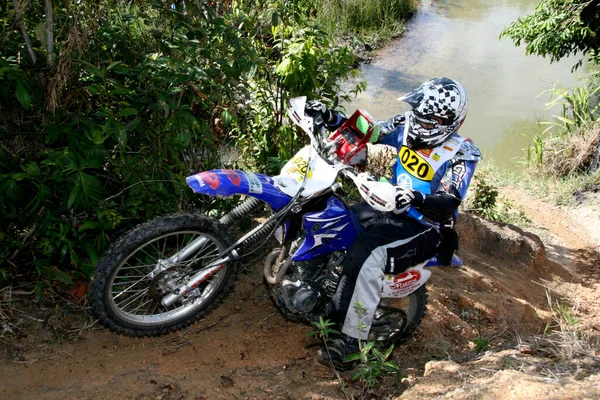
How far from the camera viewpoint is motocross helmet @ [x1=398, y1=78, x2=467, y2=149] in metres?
3.56

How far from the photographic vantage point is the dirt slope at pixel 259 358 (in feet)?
9.90

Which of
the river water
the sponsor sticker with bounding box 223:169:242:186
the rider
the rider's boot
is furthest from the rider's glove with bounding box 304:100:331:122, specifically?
the river water

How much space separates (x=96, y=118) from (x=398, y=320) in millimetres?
2560

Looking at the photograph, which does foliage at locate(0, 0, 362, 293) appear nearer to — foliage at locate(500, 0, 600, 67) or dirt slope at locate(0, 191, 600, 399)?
dirt slope at locate(0, 191, 600, 399)

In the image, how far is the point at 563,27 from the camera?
8812 millimetres

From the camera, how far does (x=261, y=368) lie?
11.8 ft

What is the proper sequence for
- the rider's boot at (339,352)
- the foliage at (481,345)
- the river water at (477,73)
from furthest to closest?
the river water at (477,73)
the foliage at (481,345)
the rider's boot at (339,352)

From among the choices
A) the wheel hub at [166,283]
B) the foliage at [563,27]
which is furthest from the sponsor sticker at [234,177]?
the foliage at [563,27]

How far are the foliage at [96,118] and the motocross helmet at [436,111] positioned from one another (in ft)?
3.92

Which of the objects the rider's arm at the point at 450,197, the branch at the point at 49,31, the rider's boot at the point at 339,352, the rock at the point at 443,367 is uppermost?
the branch at the point at 49,31

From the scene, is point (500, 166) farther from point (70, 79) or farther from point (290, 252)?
point (70, 79)

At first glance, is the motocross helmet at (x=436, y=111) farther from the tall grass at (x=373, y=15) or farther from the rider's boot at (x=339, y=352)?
the tall grass at (x=373, y=15)

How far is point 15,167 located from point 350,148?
2.08m

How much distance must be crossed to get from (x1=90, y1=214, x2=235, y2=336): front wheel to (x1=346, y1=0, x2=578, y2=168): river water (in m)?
7.88
